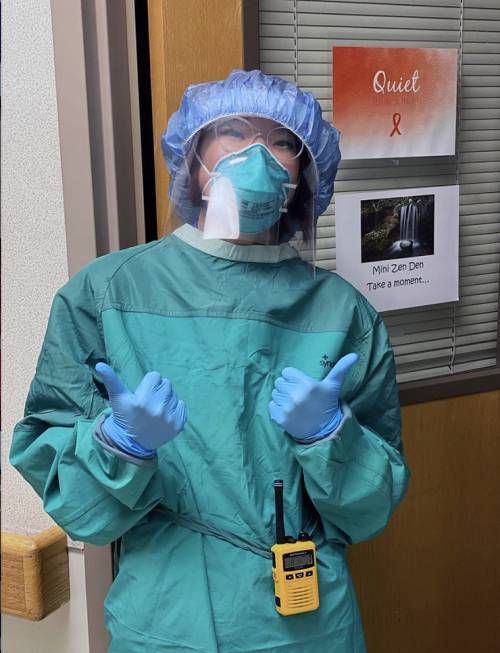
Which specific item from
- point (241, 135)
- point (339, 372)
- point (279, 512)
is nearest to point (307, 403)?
point (339, 372)

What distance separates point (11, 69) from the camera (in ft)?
4.73

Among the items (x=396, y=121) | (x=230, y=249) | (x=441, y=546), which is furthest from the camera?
(x=441, y=546)

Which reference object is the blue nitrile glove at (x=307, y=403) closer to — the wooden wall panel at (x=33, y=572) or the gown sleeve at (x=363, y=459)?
the gown sleeve at (x=363, y=459)

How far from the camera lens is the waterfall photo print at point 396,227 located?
5.80 ft

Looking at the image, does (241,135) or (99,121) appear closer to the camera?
(241,135)

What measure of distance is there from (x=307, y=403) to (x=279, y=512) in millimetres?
188

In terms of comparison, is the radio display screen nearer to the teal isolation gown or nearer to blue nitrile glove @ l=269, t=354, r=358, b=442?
the teal isolation gown

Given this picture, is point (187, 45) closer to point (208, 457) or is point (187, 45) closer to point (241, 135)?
point (241, 135)

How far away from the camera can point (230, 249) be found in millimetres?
1216

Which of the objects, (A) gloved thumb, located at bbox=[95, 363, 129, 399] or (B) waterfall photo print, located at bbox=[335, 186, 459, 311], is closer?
(A) gloved thumb, located at bbox=[95, 363, 129, 399]

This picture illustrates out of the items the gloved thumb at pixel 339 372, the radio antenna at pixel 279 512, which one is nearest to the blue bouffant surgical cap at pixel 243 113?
the gloved thumb at pixel 339 372

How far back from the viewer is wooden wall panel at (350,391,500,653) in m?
1.88

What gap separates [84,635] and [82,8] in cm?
125

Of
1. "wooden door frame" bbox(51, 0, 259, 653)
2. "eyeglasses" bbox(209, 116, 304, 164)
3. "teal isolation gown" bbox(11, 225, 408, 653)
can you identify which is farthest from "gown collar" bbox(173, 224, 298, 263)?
"wooden door frame" bbox(51, 0, 259, 653)
